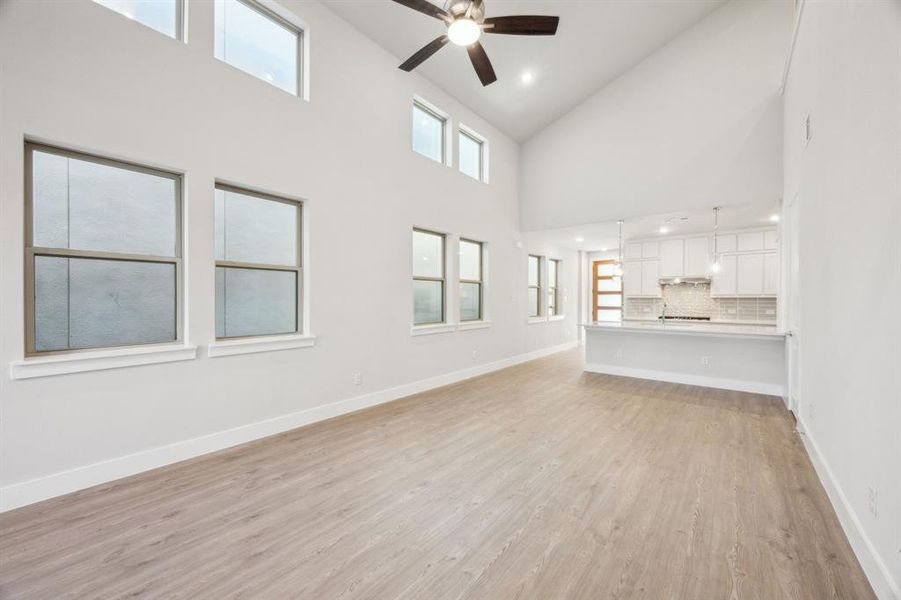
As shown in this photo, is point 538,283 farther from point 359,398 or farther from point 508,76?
point 359,398

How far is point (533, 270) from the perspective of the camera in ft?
27.1

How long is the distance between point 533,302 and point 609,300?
2.95 m

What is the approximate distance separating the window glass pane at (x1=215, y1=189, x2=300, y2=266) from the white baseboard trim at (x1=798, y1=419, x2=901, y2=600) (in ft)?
14.2

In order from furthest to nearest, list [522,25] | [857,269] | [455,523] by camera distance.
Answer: [522,25]
[455,523]
[857,269]

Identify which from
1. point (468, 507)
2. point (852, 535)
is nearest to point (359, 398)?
point (468, 507)

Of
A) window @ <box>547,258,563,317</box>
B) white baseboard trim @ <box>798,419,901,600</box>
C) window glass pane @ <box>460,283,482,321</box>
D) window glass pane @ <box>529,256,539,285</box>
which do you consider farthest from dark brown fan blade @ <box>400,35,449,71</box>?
window @ <box>547,258,563,317</box>

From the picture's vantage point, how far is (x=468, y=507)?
2.30 m

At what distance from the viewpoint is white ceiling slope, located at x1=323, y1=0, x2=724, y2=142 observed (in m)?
4.20

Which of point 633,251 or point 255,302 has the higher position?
point 633,251

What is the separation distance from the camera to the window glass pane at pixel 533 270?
8.12 m

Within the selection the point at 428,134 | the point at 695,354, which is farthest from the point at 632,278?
the point at 428,134

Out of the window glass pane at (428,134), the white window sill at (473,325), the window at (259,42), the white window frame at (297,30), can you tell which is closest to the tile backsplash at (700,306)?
the white window sill at (473,325)

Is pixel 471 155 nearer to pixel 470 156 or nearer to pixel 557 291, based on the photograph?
pixel 470 156

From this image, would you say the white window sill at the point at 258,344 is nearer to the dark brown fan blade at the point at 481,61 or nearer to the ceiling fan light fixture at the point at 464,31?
the ceiling fan light fixture at the point at 464,31
